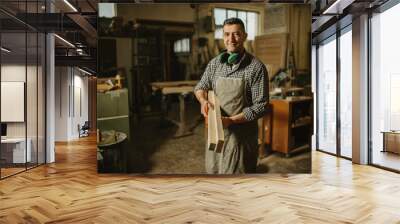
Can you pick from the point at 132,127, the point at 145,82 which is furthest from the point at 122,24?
the point at 132,127

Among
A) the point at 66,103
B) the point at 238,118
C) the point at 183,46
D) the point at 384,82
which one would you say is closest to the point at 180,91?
the point at 183,46

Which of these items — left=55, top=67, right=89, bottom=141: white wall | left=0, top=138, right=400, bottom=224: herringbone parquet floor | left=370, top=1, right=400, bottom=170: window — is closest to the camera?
left=0, top=138, right=400, bottom=224: herringbone parquet floor

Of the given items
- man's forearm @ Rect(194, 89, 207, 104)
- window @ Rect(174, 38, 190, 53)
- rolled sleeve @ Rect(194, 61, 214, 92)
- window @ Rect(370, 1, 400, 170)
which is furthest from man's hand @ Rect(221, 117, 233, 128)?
window @ Rect(370, 1, 400, 170)

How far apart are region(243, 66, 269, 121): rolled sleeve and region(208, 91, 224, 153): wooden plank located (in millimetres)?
439

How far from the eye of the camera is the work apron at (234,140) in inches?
240

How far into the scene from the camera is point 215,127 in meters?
6.21

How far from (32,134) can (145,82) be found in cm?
278

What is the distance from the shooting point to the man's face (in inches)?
246

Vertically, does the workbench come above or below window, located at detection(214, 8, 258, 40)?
below

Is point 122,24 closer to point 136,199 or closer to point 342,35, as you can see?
point 136,199

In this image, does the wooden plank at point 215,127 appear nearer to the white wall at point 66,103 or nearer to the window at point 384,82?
the window at point 384,82

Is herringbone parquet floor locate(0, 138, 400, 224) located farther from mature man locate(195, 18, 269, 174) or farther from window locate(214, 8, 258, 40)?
window locate(214, 8, 258, 40)

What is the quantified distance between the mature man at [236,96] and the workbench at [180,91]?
15 cm

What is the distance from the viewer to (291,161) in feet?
20.8
